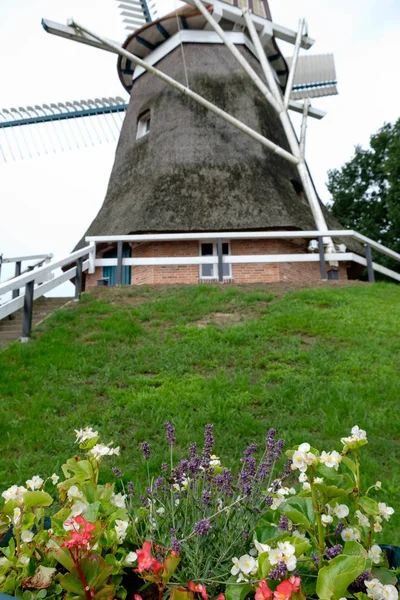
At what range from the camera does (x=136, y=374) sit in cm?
594

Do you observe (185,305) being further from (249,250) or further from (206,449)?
(206,449)

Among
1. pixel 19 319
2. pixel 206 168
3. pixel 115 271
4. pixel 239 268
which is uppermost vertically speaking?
pixel 206 168

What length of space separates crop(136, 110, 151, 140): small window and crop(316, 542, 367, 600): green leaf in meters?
15.8

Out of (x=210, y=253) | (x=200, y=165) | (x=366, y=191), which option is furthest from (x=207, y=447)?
(x=366, y=191)

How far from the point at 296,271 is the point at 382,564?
10678mm

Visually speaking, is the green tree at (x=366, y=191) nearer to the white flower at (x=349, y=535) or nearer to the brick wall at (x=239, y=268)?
the brick wall at (x=239, y=268)

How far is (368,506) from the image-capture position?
1.71 m

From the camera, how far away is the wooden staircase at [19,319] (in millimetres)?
7508

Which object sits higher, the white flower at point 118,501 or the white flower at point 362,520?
the white flower at point 118,501

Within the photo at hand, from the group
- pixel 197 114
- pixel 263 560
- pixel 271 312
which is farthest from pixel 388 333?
pixel 197 114

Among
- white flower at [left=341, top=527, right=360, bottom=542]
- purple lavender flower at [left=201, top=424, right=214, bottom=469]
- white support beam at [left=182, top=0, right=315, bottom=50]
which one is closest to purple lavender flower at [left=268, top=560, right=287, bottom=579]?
white flower at [left=341, top=527, right=360, bottom=542]

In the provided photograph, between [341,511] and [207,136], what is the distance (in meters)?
13.5

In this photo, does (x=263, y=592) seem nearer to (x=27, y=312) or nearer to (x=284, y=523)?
(x=284, y=523)

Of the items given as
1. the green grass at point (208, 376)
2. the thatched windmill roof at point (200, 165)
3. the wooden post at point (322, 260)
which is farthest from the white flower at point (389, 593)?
the thatched windmill roof at point (200, 165)
